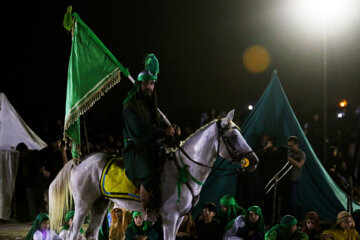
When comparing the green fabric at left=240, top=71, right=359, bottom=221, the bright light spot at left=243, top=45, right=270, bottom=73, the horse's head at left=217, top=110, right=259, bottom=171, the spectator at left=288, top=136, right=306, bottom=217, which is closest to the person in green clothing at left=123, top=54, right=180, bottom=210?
the horse's head at left=217, top=110, right=259, bottom=171

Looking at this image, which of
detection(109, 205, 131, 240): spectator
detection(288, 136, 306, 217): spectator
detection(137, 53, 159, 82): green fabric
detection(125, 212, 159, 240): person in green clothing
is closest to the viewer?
detection(137, 53, 159, 82): green fabric

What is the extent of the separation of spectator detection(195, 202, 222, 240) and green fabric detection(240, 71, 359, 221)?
9.95 ft

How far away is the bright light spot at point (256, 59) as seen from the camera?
21.7m

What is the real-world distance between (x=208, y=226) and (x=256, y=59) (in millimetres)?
15106

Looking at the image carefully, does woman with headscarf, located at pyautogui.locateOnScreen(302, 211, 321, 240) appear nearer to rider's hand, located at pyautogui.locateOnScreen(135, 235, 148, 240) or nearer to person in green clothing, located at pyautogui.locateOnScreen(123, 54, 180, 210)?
rider's hand, located at pyautogui.locateOnScreen(135, 235, 148, 240)

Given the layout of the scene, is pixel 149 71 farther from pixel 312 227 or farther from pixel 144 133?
pixel 312 227

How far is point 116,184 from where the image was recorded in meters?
6.61

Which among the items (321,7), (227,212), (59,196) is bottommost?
(227,212)

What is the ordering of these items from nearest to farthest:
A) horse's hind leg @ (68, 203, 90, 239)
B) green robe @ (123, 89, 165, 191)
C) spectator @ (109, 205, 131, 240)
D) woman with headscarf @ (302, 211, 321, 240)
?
green robe @ (123, 89, 165, 191) < horse's hind leg @ (68, 203, 90, 239) < woman with headscarf @ (302, 211, 321, 240) < spectator @ (109, 205, 131, 240)

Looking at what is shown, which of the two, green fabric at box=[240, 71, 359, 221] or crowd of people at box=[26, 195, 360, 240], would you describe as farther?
green fabric at box=[240, 71, 359, 221]

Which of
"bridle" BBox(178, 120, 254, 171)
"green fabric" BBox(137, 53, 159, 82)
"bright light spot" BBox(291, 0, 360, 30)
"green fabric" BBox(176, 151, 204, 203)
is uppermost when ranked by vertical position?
"bright light spot" BBox(291, 0, 360, 30)

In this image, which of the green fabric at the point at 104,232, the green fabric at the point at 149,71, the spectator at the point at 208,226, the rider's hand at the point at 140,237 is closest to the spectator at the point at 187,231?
the spectator at the point at 208,226

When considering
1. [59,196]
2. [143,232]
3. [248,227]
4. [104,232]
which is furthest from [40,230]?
[248,227]

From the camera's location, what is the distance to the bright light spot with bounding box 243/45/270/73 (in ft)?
71.3
